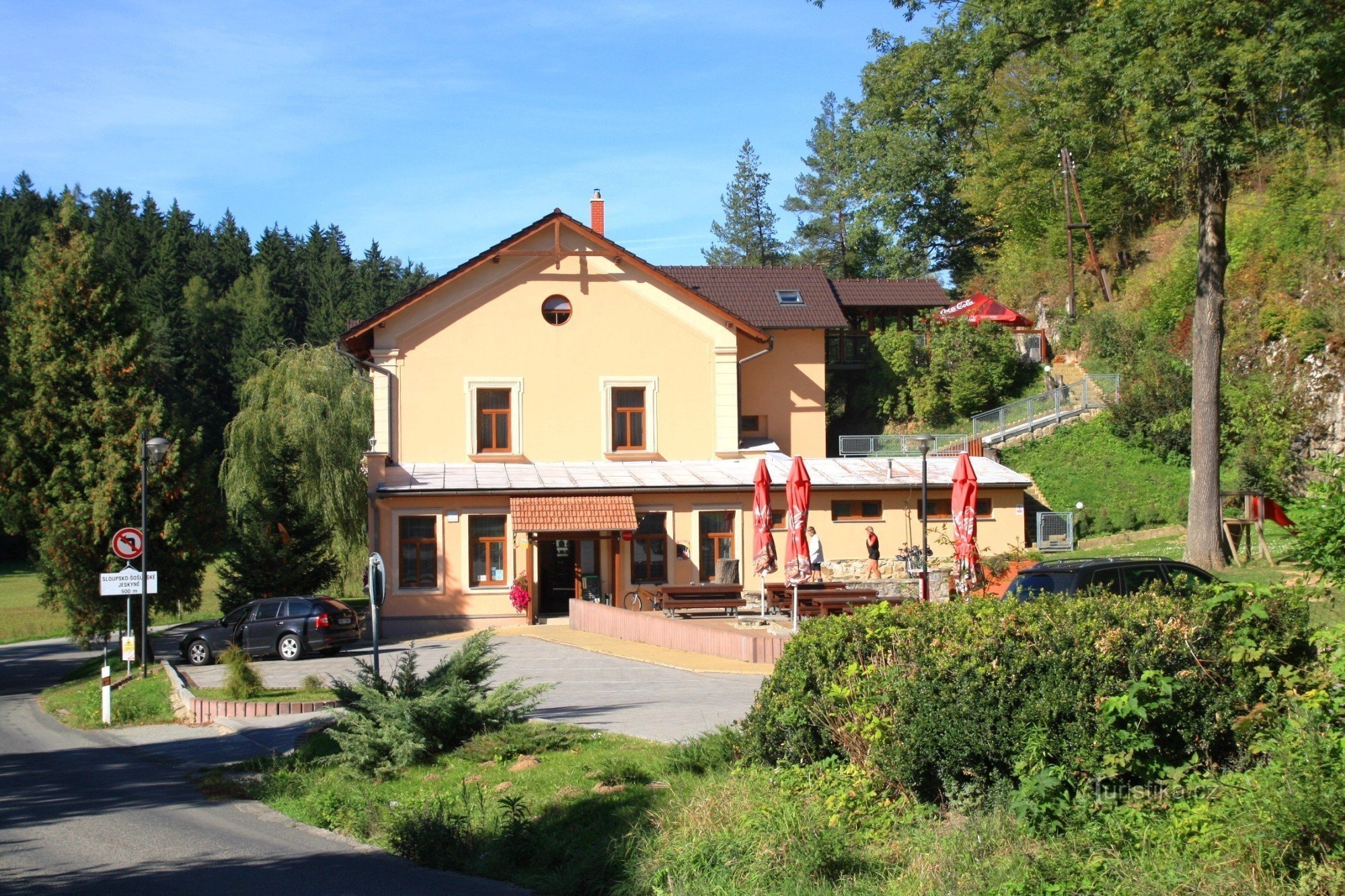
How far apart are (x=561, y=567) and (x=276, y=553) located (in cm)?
741

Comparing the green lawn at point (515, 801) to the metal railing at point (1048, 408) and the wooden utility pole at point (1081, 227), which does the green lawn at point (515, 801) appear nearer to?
the metal railing at point (1048, 408)

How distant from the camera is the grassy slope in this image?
33844 millimetres

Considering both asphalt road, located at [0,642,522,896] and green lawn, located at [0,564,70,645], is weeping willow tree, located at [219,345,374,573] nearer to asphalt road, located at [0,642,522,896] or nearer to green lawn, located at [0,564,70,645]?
green lawn, located at [0,564,70,645]

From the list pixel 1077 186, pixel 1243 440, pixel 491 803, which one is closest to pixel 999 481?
pixel 1243 440

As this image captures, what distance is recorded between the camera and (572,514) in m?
30.2

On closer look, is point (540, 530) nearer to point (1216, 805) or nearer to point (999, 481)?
point (999, 481)

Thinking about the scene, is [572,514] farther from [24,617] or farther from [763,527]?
[24,617]

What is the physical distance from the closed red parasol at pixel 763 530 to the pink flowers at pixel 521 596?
276 inches

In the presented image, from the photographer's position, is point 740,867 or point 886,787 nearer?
point 740,867

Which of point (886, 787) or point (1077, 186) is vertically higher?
point (1077, 186)

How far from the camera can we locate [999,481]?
3306 centimetres

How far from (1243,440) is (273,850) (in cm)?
3055

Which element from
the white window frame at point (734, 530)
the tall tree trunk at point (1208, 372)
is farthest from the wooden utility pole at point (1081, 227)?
the tall tree trunk at point (1208, 372)

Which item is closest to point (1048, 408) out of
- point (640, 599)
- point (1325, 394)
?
point (1325, 394)
